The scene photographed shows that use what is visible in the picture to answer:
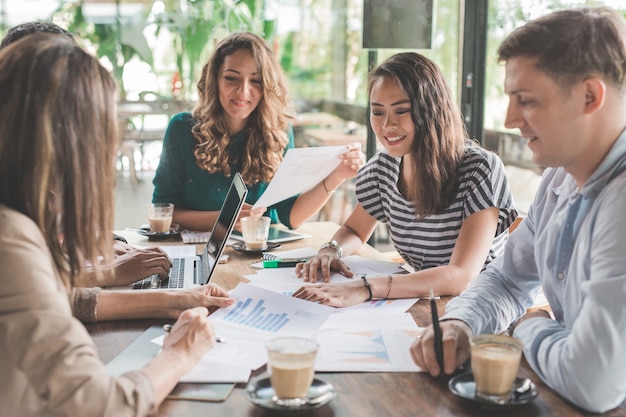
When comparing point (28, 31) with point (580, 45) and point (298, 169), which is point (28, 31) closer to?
point (298, 169)

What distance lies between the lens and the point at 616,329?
119 centimetres

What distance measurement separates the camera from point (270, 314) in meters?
1.66

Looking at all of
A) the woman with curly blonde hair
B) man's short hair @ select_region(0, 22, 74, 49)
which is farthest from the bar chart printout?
man's short hair @ select_region(0, 22, 74, 49)

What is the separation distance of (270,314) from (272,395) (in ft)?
1.51

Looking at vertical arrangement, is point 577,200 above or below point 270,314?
above

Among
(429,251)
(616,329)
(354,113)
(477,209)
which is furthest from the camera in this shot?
(354,113)

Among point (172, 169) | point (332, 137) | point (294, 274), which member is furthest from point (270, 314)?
point (332, 137)

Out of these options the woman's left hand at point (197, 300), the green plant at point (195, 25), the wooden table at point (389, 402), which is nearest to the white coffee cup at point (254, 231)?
the woman's left hand at point (197, 300)

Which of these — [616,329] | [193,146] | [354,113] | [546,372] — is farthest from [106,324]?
[354,113]

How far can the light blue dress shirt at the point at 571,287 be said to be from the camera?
1189mm

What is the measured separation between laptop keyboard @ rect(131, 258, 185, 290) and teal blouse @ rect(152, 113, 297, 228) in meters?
0.72

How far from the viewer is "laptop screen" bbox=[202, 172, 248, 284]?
186cm

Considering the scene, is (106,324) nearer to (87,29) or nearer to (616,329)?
(616,329)

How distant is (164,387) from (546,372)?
0.66 meters
